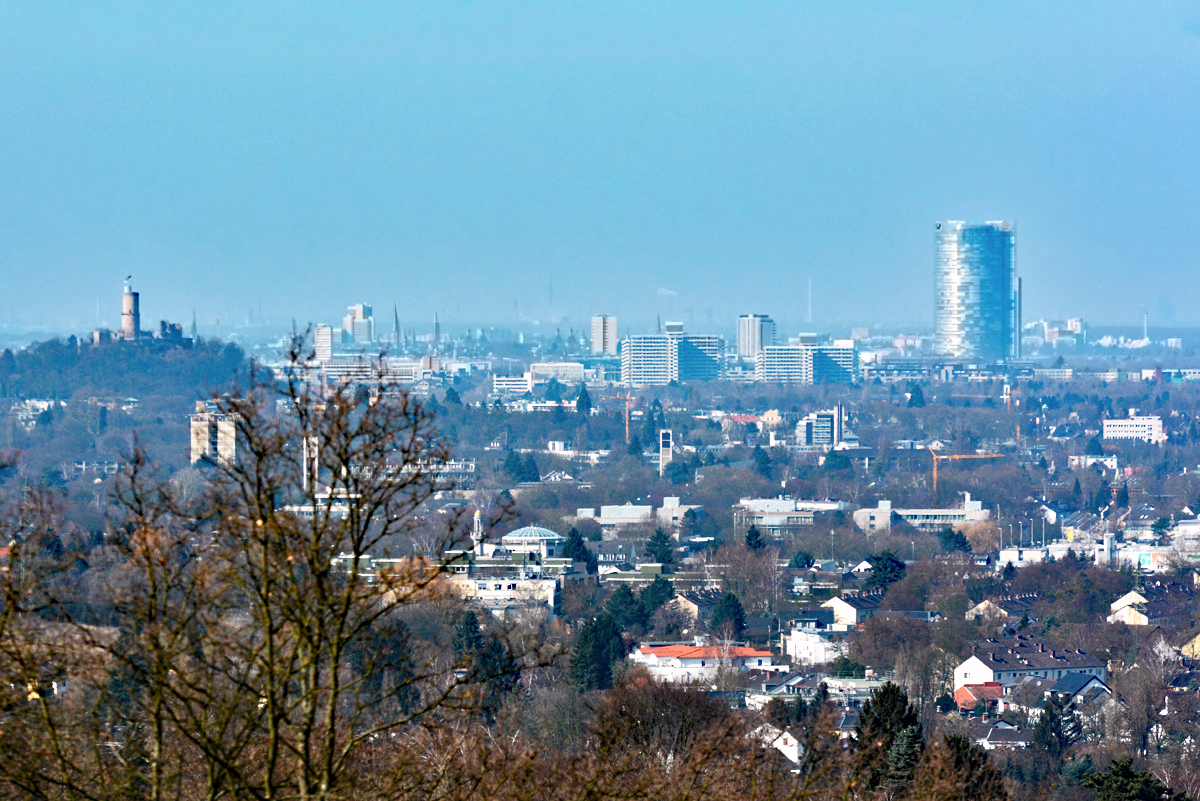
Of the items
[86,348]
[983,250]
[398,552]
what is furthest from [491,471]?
[983,250]

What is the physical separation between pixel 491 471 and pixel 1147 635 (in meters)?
35.6

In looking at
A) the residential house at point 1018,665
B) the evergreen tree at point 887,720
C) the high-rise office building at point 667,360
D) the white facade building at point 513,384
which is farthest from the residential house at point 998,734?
the high-rise office building at point 667,360

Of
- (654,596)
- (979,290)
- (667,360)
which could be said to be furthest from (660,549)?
(979,290)

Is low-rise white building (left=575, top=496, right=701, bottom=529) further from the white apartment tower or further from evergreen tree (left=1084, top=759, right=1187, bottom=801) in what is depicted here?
evergreen tree (left=1084, top=759, right=1187, bottom=801)

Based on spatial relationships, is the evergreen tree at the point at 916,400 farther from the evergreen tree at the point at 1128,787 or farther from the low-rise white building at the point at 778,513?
the evergreen tree at the point at 1128,787

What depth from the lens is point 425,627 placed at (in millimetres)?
25422

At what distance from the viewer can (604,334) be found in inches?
5689

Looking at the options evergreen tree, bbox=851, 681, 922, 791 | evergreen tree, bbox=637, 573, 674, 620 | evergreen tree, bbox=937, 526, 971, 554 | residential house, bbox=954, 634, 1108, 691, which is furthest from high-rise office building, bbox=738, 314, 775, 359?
evergreen tree, bbox=851, 681, 922, 791

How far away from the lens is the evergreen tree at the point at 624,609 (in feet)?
103

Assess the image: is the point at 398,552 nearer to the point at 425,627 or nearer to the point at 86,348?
the point at 425,627

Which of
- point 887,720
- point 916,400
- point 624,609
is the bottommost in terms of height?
point 624,609

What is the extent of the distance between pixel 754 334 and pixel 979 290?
18.2m

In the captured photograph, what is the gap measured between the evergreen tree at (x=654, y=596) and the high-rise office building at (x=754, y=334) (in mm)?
100732

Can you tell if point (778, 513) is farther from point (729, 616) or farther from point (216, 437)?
point (216, 437)
